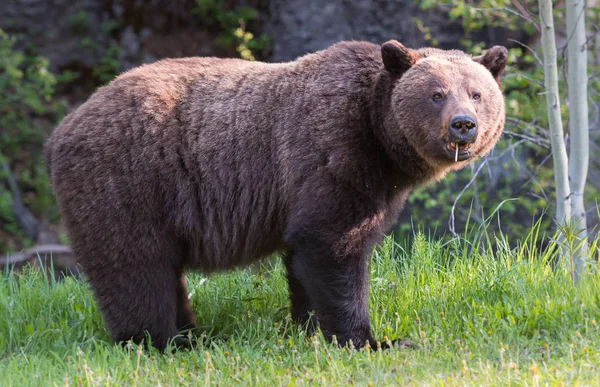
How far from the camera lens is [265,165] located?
5.66 metres

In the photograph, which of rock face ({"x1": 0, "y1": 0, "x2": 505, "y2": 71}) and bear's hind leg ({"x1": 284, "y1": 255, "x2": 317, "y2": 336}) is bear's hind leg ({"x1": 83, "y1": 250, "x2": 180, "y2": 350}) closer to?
bear's hind leg ({"x1": 284, "y1": 255, "x2": 317, "y2": 336})

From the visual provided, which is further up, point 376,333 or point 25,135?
point 376,333

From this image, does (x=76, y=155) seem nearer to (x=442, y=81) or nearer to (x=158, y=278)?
(x=158, y=278)

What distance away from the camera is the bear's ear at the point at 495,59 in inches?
217

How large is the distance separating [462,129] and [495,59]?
29.4 inches

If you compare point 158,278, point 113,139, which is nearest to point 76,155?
point 113,139

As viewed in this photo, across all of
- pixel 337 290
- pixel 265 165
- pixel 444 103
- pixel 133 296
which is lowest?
Result: pixel 133 296

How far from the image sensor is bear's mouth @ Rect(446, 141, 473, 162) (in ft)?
16.9

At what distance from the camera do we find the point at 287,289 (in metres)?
6.37

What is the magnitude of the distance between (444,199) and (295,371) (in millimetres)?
5691

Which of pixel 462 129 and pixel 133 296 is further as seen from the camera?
pixel 133 296

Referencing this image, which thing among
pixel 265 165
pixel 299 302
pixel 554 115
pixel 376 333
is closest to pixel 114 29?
pixel 265 165

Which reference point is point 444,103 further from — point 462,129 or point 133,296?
point 133,296

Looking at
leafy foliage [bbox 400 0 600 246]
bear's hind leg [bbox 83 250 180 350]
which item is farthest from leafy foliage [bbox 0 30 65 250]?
bear's hind leg [bbox 83 250 180 350]
